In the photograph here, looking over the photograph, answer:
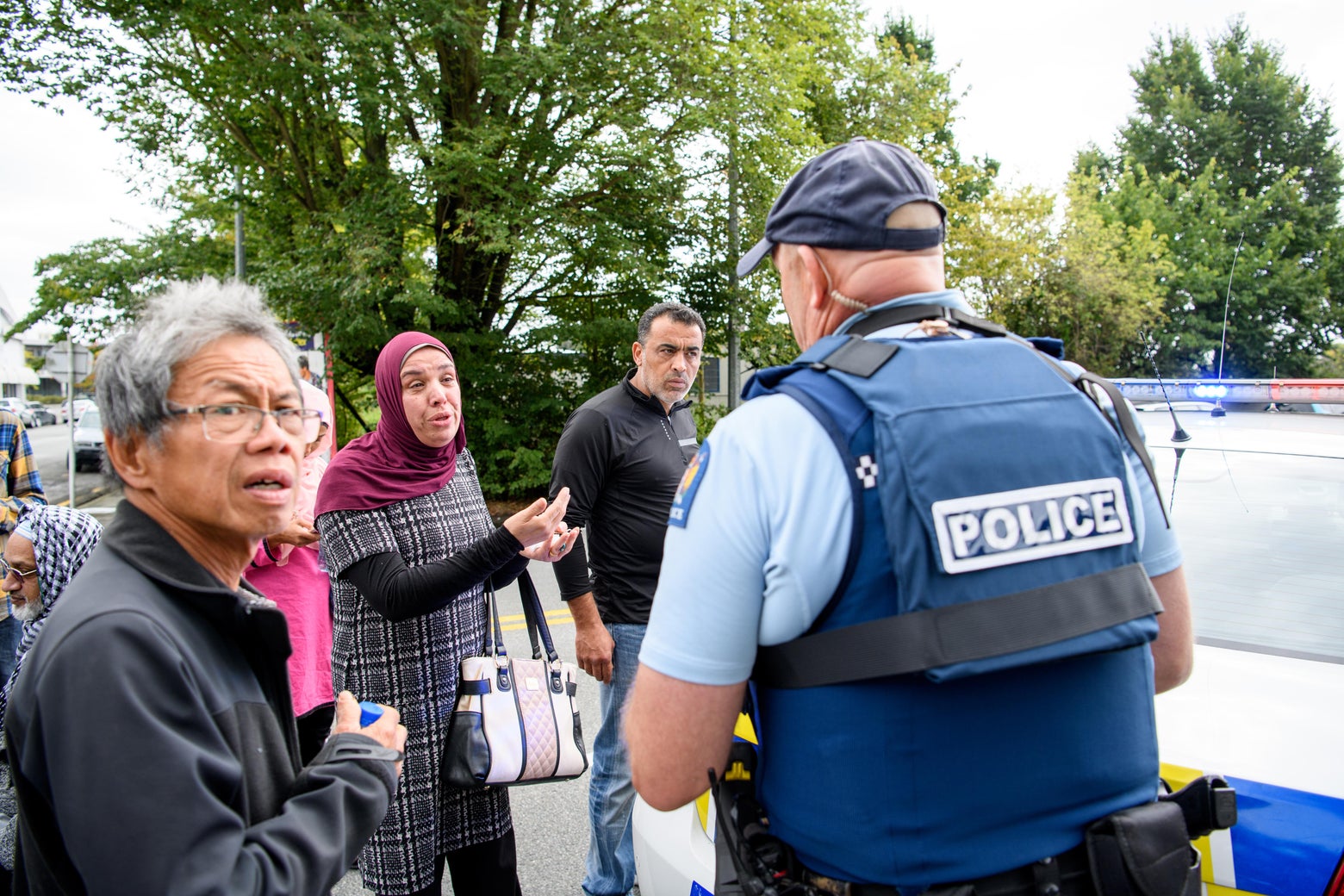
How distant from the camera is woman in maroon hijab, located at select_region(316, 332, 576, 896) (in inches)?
87.8

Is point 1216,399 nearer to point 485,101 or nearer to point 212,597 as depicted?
point 212,597

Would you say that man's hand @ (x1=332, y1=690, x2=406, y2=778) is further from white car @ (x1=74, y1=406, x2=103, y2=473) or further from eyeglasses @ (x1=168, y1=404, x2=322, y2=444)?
white car @ (x1=74, y1=406, x2=103, y2=473)

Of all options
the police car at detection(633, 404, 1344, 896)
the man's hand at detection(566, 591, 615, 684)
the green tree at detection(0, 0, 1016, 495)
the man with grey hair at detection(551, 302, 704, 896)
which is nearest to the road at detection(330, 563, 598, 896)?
the man with grey hair at detection(551, 302, 704, 896)

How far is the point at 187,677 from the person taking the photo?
109cm

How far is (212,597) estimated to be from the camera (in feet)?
3.89

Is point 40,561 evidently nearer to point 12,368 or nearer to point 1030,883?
point 1030,883

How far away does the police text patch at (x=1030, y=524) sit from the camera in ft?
3.48


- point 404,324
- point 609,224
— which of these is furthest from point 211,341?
point 404,324

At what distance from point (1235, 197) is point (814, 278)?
1720 inches

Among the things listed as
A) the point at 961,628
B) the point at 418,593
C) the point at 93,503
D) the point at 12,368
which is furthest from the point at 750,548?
the point at 12,368

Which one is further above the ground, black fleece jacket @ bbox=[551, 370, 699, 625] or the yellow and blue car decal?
black fleece jacket @ bbox=[551, 370, 699, 625]

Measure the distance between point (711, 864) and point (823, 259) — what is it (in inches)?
57.0

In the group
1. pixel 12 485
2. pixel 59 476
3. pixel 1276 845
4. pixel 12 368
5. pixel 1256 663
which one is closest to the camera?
pixel 1276 845

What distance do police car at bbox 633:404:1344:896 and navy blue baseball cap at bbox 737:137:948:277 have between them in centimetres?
127
